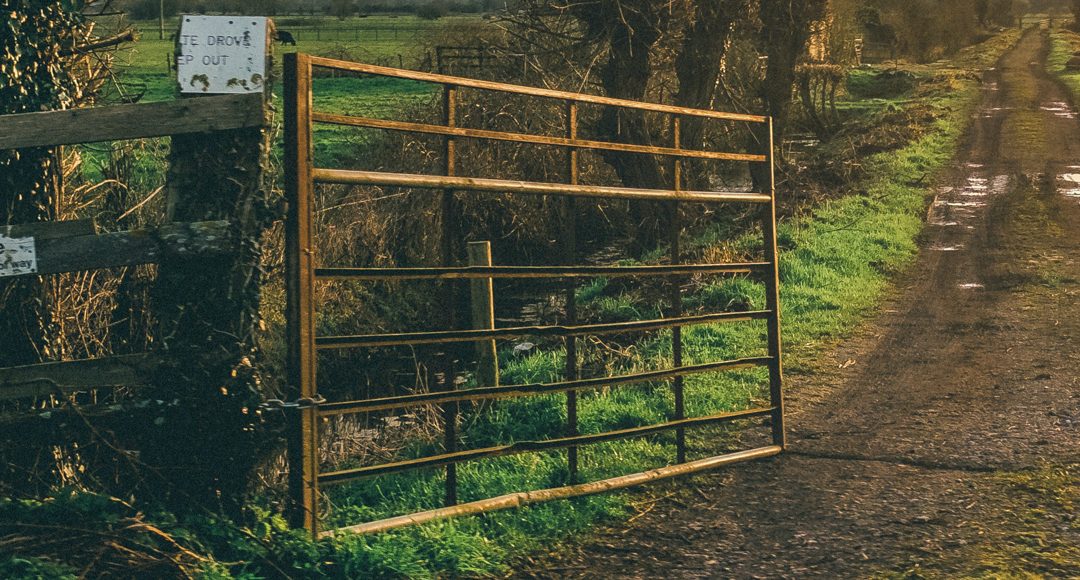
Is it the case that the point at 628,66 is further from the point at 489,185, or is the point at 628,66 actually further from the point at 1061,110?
the point at 1061,110

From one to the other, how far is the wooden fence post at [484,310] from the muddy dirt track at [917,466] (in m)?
2.34

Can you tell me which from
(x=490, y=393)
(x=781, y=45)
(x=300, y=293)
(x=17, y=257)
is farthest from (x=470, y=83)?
(x=781, y=45)

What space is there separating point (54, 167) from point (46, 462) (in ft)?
5.36

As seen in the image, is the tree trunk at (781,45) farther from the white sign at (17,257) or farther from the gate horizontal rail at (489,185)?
the white sign at (17,257)

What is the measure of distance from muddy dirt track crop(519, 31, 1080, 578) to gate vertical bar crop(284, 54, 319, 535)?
109 cm

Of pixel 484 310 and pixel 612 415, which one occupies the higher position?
pixel 484 310

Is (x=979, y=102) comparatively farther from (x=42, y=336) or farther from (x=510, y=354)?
(x=42, y=336)

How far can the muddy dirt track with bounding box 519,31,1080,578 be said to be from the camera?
198 inches

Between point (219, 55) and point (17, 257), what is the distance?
42.1 inches

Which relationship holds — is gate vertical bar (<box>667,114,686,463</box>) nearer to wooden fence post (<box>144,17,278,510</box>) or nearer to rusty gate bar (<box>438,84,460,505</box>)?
rusty gate bar (<box>438,84,460,505</box>)

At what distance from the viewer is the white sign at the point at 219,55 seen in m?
4.29

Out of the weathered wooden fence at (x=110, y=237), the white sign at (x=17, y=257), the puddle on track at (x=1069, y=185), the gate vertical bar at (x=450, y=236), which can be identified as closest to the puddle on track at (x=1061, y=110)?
the puddle on track at (x=1069, y=185)

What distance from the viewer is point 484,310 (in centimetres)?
850

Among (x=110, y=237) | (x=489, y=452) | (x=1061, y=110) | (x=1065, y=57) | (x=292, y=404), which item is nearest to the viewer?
(x=110, y=237)
